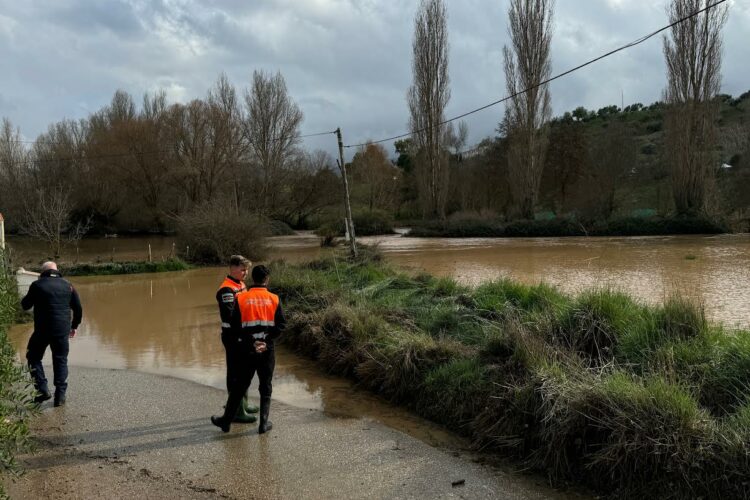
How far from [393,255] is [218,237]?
9188 millimetres

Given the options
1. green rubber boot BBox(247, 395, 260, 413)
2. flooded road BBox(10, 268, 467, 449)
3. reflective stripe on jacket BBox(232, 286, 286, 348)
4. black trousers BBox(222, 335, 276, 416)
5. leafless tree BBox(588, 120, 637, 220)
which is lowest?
flooded road BBox(10, 268, 467, 449)

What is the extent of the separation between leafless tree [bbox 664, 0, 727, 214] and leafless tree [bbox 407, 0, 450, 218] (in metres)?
16.6

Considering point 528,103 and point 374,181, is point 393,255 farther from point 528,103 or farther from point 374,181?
point 374,181

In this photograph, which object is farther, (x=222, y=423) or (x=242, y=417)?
(x=242, y=417)

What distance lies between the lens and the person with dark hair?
19.2 ft

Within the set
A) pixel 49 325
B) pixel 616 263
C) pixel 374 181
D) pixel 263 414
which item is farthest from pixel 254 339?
pixel 374 181

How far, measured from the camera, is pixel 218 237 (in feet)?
90.2

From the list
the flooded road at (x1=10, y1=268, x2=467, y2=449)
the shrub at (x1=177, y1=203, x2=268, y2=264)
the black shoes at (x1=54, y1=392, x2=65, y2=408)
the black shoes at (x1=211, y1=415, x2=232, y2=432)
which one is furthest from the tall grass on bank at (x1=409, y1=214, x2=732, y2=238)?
the black shoes at (x1=54, y1=392, x2=65, y2=408)

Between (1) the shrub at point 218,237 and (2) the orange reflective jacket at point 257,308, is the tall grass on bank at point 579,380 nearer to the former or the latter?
(2) the orange reflective jacket at point 257,308

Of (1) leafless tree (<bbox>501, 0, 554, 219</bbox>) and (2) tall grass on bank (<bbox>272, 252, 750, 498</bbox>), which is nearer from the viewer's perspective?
(2) tall grass on bank (<bbox>272, 252, 750, 498</bbox>)

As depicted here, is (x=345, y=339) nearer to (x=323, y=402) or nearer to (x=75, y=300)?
(x=323, y=402)

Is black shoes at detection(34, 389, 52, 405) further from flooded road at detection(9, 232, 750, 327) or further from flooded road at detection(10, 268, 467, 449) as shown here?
flooded road at detection(9, 232, 750, 327)

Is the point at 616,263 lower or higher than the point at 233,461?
higher

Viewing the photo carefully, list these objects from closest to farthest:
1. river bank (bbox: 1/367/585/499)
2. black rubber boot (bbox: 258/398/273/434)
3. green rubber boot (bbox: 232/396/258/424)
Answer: river bank (bbox: 1/367/585/499)
black rubber boot (bbox: 258/398/273/434)
green rubber boot (bbox: 232/396/258/424)
